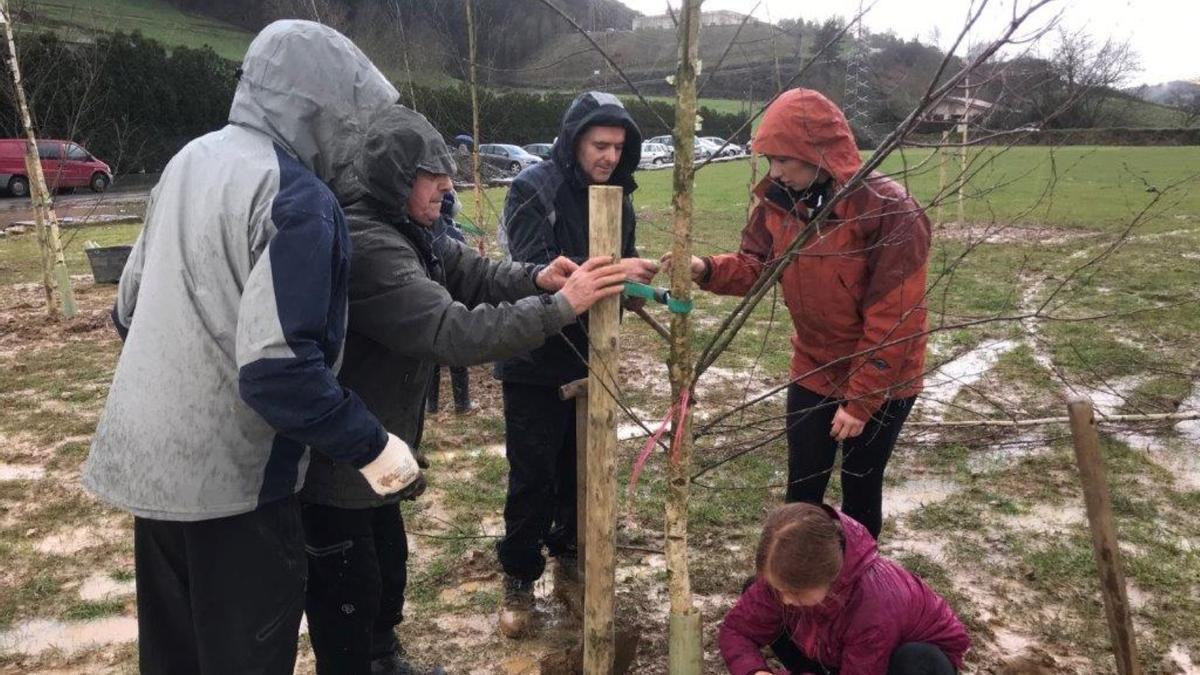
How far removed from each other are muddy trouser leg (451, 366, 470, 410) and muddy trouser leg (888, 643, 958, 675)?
382 centimetres

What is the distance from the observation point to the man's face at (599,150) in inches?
114

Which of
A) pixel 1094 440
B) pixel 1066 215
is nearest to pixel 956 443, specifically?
pixel 1094 440

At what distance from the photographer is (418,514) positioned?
4137mm

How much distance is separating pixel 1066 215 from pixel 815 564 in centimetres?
1709

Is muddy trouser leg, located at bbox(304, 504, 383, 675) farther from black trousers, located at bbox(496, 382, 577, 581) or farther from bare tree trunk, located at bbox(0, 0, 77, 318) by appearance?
bare tree trunk, located at bbox(0, 0, 77, 318)

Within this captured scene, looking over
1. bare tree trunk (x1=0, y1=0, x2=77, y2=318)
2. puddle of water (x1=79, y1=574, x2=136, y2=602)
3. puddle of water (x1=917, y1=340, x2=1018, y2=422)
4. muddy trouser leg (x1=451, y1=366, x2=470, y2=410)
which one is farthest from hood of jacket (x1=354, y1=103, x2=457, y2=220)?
bare tree trunk (x1=0, y1=0, x2=77, y2=318)

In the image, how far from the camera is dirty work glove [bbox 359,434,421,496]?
1874mm

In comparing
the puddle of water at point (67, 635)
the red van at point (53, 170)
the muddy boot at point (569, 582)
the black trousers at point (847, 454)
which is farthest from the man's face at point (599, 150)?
the red van at point (53, 170)

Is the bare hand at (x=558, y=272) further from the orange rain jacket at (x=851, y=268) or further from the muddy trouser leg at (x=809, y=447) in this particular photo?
the muddy trouser leg at (x=809, y=447)

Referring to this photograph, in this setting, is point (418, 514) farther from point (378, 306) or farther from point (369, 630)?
point (378, 306)

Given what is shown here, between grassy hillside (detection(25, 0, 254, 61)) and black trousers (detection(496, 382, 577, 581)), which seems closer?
black trousers (detection(496, 382, 577, 581))

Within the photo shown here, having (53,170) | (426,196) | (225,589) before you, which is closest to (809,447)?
(426,196)

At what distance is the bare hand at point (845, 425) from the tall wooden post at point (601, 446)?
31.2 inches

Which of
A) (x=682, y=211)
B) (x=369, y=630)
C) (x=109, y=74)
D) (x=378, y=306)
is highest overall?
(x=109, y=74)
